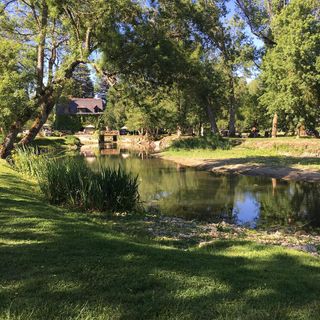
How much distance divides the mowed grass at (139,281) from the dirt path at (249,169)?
57.2 ft

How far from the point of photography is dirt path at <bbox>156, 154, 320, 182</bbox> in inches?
949

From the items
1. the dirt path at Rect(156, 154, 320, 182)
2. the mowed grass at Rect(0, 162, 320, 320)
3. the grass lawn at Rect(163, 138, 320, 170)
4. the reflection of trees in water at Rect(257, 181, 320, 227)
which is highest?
the mowed grass at Rect(0, 162, 320, 320)

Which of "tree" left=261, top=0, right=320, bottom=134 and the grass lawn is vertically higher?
"tree" left=261, top=0, right=320, bottom=134

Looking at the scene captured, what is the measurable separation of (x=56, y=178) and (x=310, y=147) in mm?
25094

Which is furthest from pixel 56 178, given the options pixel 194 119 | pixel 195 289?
pixel 194 119

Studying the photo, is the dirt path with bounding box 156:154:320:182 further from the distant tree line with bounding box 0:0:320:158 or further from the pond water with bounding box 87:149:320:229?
the distant tree line with bounding box 0:0:320:158

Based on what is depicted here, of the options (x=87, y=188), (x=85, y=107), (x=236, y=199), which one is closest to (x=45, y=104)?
(x=87, y=188)

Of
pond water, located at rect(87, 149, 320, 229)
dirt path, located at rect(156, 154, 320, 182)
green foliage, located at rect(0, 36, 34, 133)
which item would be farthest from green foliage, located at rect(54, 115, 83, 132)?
green foliage, located at rect(0, 36, 34, 133)

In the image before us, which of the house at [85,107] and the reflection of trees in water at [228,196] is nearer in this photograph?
the reflection of trees in water at [228,196]

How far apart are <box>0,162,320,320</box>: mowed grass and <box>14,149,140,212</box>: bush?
514 cm

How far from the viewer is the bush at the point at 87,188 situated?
12.7 meters

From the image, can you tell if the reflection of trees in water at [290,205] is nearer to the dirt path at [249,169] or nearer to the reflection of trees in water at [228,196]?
the reflection of trees in water at [228,196]

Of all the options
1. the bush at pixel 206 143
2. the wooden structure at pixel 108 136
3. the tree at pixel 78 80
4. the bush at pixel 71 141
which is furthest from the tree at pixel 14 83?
the wooden structure at pixel 108 136

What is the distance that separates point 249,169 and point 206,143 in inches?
570
